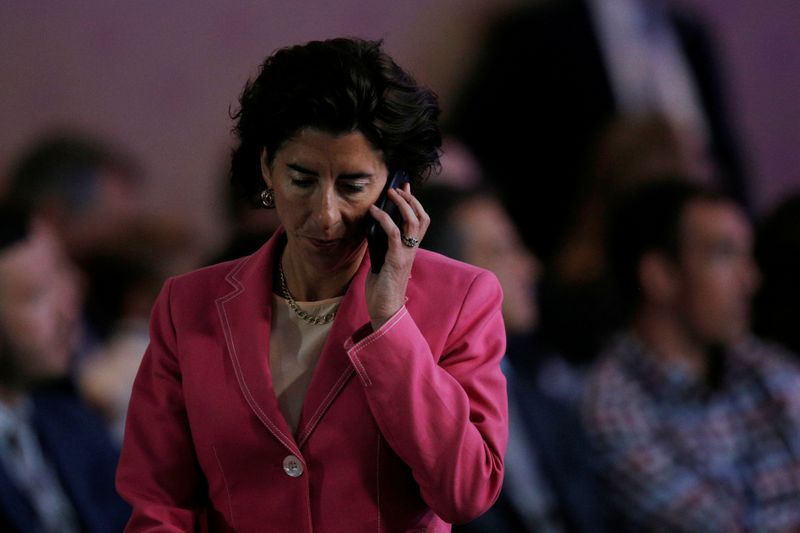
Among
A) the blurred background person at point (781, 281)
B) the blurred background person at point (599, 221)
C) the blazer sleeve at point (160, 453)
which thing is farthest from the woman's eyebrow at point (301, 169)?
the blurred background person at point (599, 221)

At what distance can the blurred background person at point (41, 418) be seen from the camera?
2.29 meters

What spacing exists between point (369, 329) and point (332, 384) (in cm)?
7

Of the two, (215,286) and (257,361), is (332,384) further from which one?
(215,286)

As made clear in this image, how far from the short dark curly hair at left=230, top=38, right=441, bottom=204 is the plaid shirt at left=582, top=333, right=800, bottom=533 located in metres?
1.51

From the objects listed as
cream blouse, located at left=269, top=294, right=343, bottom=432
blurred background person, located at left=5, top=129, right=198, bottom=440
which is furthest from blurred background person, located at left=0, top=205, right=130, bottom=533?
cream blouse, located at left=269, top=294, right=343, bottom=432

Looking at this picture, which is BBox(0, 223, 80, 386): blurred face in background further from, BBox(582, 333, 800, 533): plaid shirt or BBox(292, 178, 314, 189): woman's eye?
BBox(292, 178, 314, 189): woman's eye

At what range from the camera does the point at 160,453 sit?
1.35m

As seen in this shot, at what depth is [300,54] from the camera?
4.14ft

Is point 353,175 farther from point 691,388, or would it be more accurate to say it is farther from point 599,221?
point 599,221

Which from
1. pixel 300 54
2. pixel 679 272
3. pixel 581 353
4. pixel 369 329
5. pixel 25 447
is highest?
pixel 300 54

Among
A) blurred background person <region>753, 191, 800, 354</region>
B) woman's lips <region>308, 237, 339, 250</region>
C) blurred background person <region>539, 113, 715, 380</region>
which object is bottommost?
blurred background person <region>539, 113, 715, 380</region>

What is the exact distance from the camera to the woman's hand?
4.11 feet

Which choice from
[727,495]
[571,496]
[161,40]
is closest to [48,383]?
[571,496]

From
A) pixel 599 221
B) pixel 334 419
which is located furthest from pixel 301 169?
pixel 599 221
